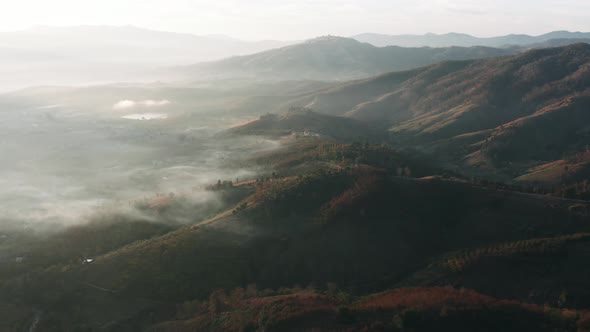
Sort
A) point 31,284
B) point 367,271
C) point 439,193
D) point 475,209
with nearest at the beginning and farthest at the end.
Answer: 1. point 31,284
2. point 367,271
3. point 475,209
4. point 439,193

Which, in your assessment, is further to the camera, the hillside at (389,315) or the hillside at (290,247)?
the hillside at (290,247)

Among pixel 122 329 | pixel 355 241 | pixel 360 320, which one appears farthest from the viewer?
pixel 355 241

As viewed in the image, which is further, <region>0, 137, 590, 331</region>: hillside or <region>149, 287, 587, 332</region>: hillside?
<region>0, 137, 590, 331</region>: hillside

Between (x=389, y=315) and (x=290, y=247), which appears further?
(x=290, y=247)

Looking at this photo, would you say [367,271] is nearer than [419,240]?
Yes

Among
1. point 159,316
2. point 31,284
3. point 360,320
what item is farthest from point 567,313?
point 31,284

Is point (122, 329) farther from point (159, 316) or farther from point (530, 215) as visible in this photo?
point (530, 215)

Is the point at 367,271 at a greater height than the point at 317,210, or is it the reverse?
the point at 317,210

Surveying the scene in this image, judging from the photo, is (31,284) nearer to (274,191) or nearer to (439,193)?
(274,191)

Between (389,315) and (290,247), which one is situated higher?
(389,315)
